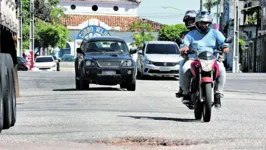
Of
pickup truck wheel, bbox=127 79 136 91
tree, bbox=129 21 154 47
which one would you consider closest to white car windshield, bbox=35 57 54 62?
pickup truck wheel, bbox=127 79 136 91

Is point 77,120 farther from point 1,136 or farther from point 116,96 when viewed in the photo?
point 116,96

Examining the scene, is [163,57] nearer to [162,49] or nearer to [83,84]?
[162,49]

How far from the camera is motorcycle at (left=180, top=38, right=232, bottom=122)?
42.4 ft

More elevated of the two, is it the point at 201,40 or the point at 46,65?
the point at 201,40

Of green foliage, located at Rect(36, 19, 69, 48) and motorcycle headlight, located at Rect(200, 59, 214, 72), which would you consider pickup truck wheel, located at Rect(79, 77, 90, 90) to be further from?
green foliage, located at Rect(36, 19, 69, 48)

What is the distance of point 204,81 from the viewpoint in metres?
13.0

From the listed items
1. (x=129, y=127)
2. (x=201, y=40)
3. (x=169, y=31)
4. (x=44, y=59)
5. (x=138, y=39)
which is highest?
(x=169, y=31)

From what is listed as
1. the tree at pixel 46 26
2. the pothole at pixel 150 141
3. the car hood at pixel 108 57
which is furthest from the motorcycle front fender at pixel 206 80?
the tree at pixel 46 26

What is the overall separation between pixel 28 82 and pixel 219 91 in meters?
19.2

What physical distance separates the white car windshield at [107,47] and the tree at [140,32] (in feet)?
264

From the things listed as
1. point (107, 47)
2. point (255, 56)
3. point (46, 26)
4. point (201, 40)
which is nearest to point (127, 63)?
point (107, 47)

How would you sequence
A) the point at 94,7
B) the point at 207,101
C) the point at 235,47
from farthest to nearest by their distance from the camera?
the point at 94,7 → the point at 235,47 → the point at 207,101

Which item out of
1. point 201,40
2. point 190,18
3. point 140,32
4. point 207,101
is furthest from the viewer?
point 140,32

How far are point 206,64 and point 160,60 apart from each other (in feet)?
74.8
